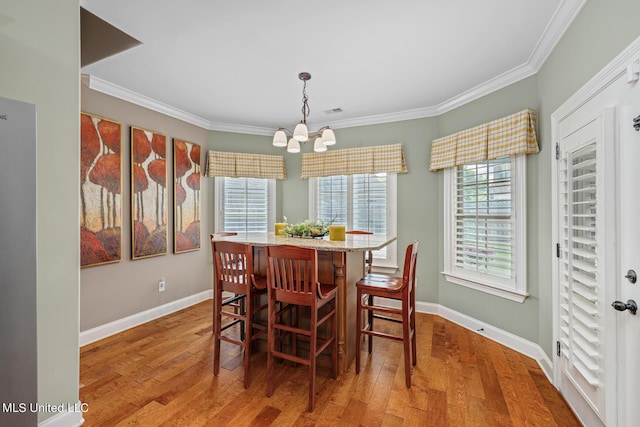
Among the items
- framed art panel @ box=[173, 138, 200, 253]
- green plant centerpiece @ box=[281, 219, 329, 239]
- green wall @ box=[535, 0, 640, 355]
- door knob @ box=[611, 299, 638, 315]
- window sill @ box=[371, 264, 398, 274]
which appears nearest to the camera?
door knob @ box=[611, 299, 638, 315]

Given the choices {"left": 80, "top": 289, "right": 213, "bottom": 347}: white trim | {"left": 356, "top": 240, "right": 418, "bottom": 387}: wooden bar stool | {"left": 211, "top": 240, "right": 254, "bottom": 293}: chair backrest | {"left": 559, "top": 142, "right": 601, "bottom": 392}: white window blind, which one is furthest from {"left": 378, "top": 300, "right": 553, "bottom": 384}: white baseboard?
{"left": 80, "top": 289, "right": 213, "bottom": 347}: white trim

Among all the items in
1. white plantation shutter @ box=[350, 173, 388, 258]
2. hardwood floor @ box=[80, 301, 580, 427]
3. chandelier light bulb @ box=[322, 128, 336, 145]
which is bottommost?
hardwood floor @ box=[80, 301, 580, 427]

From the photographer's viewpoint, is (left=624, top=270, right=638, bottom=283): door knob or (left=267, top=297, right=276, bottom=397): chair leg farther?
(left=267, top=297, right=276, bottom=397): chair leg

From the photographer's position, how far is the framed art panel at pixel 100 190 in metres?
2.88

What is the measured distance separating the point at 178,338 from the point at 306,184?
2720 millimetres

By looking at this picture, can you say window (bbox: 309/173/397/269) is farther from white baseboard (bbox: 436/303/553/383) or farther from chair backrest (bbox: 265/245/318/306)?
chair backrest (bbox: 265/245/318/306)

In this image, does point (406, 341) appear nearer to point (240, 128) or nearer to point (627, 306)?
point (627, 306)

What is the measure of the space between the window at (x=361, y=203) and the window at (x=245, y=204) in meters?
0.74

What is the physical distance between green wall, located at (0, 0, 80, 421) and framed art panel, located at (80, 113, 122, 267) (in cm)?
138

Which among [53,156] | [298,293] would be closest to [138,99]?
[53,156]

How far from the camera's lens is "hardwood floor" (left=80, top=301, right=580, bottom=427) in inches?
73.7

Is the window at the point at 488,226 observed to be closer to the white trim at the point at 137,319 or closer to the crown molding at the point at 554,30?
the crown molding at the point at 554,30

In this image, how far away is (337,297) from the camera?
2.38m

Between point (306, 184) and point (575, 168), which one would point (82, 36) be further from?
point (575, 168)
